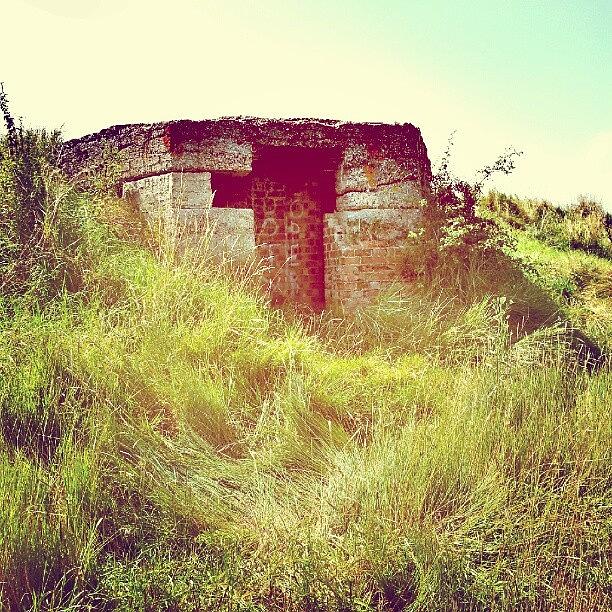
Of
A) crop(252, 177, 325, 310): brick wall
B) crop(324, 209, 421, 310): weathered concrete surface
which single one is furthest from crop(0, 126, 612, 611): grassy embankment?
crop(252, 177, 325, 310): brick wall

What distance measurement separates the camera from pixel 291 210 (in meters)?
7.49

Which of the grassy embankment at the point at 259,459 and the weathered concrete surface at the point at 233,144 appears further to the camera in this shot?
the weathered concrete surface at the point at 233,144

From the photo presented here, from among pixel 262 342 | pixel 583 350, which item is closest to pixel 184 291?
pixel 262 342

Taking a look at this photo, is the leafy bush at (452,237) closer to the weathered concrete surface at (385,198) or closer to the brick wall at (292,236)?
the weathered concrete surface at (385,198)

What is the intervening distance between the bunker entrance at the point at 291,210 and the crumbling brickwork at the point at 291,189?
12 mm

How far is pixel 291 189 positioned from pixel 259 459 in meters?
4.40

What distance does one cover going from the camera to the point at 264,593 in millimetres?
2725

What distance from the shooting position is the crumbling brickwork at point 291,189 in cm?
671

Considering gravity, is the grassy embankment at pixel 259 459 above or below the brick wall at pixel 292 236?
below

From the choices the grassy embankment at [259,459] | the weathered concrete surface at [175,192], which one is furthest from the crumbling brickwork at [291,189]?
the grassy embankment at [259,459]

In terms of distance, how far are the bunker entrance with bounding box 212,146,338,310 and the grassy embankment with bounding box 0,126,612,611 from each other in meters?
1.63

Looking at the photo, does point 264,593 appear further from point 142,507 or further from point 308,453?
point 308,453

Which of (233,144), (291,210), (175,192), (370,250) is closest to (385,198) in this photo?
(370,250)

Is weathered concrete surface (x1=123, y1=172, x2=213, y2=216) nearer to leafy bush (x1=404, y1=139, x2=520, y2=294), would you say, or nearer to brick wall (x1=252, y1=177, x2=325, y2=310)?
brick wall (x1=252, y1=177, x2=325, y2=310)
